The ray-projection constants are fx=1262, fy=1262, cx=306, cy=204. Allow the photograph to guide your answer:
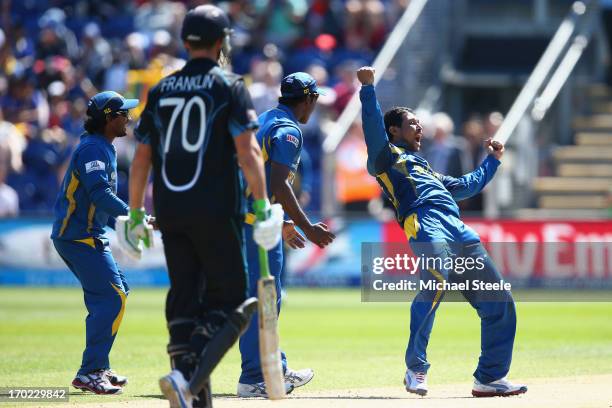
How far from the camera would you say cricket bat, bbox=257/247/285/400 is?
7930mm

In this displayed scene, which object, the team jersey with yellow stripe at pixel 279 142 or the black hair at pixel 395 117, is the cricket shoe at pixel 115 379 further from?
the black hair at pixel 395 117

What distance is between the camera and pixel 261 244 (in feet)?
25.7

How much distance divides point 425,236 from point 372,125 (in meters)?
0.98

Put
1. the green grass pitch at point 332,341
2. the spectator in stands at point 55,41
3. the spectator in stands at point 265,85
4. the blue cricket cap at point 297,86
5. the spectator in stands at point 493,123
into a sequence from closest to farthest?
the blue cricket cap at point 297,86
the green grass pitch at point 332,341
the spectator in stands at point 493,123
the spectator in stands at point 265,85
the spectator in stands at point 55,41

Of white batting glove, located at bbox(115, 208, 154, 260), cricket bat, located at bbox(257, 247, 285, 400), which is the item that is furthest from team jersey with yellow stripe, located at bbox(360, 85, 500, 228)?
white batting glove, located at bbox(115, 208, 154, 260)

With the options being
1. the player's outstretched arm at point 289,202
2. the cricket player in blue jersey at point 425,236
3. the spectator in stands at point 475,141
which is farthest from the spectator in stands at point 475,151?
the player's outstretched arm at point 289,202

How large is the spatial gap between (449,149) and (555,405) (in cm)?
1318

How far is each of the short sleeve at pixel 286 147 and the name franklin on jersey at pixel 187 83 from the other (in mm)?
2034

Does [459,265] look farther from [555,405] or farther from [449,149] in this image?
[449,149]

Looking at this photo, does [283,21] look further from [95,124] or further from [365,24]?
[95,124]

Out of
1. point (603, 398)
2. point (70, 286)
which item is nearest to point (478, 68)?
point (70, 286)

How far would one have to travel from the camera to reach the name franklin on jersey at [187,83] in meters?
7.98

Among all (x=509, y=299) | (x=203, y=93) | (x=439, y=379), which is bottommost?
(x=439, y=379)

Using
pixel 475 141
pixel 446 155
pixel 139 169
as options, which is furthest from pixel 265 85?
pixel 139 169
